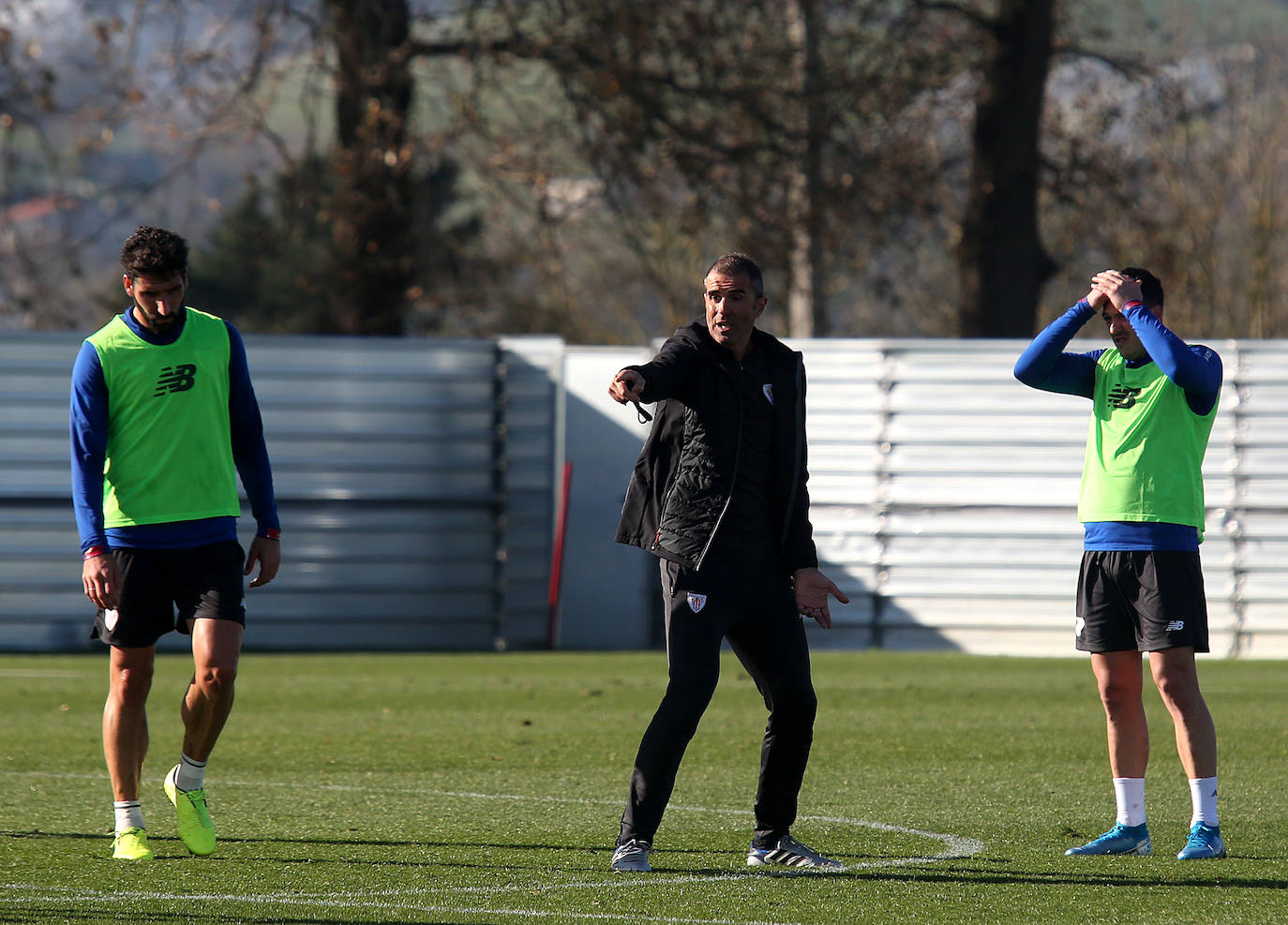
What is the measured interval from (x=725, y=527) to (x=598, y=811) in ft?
6.63

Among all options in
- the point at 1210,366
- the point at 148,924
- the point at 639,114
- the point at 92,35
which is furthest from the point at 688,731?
the point at 92,35

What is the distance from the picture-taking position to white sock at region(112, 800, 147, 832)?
6.16m

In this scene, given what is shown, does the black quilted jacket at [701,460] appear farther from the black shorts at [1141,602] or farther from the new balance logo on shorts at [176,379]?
the new balance logo on shorts at [176,379]

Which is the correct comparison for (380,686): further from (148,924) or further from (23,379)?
(148,924)

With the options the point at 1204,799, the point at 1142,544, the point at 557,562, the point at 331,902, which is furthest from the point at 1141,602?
the point at 557,562

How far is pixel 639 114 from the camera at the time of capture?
68.1 feet

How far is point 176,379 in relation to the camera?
20.2 feet

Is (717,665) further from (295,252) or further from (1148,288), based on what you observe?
(295,252)

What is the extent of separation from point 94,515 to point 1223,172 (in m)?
35.8

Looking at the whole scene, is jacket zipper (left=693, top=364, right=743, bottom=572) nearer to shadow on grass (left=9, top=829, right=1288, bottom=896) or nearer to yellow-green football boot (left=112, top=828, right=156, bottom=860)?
shadow on grass (left=9, top=829, right=1288, bottom=896)

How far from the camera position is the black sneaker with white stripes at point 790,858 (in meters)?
5.88

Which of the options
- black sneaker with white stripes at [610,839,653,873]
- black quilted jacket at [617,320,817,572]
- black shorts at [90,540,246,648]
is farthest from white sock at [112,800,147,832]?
black quilted jacket at [617,320,817,572]

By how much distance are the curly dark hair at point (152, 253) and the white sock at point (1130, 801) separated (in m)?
3.67

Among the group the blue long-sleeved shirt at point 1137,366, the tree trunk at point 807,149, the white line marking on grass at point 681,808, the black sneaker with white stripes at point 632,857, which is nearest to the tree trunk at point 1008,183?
the tree trunk at point 807,149
